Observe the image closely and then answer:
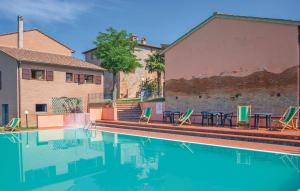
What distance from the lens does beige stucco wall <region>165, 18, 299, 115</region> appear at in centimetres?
1381

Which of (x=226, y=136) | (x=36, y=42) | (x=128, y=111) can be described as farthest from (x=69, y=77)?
(x=226, y=136)

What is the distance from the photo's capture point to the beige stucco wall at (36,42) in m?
28.1

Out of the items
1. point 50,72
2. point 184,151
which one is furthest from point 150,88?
point 184,151

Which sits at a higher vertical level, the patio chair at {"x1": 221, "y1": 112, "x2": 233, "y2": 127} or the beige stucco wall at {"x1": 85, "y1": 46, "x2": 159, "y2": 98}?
the beige stucco wall at {"x1": 85, "y1": 46, "x2": 159, "y2": 98}

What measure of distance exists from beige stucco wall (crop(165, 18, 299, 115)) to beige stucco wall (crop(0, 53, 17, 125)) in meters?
11.5

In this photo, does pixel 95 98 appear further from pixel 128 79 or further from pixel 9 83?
pixel 128 79

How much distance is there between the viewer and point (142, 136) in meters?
14.8

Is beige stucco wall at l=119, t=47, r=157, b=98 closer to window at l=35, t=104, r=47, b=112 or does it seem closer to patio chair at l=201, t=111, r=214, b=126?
window at l=35, t=104, r=47, b=112

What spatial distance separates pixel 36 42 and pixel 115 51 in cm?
853

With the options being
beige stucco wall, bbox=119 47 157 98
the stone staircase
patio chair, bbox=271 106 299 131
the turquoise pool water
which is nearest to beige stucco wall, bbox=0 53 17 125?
the stone staircase

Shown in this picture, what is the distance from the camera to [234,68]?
1584cm

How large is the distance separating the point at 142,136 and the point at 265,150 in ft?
21.7

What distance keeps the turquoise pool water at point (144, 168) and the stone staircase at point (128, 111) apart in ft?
28.8

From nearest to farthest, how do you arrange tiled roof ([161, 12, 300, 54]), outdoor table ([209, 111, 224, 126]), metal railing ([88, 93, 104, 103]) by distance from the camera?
1. tiled roof ([161, 12, 300, 54])
2. outdoor table ([209, 111, 224, 126])
3. metal railing ([88, 93, 104, 103])
